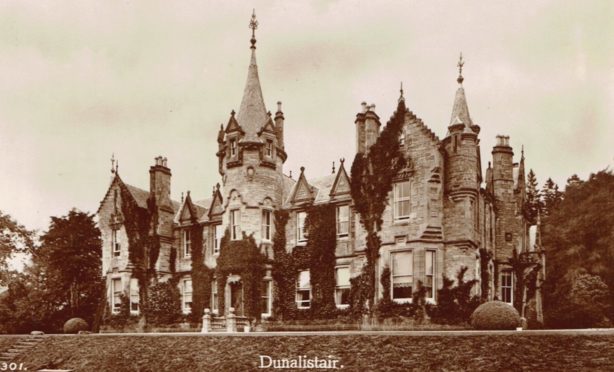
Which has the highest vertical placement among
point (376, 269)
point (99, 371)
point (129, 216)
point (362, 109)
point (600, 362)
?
point (362, 109)

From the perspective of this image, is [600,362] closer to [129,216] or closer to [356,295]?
[356,295]

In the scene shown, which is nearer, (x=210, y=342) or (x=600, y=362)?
(x=600, y=362)

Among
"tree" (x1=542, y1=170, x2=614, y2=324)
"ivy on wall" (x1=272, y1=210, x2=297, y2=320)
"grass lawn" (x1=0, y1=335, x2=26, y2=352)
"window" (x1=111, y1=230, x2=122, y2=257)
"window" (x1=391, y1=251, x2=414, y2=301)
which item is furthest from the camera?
"tree" (x1=542, y1=170, x2=614, y2=324)

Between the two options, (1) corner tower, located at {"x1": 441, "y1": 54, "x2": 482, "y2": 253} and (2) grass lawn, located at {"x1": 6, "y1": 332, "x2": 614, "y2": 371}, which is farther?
(1) corner tower, located at {"x1": 441, "y1": 54, "x2": 482, "y2": 253}

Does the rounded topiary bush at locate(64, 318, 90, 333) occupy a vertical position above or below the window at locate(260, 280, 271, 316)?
below

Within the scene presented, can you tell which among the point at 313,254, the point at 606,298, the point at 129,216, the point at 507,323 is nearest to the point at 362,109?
the point at 313,254

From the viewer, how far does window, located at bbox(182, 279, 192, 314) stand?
36906 mm

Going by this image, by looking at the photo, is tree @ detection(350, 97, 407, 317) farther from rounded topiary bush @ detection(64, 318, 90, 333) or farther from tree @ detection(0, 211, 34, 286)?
tree @ detection(0, 211, 34, 286)

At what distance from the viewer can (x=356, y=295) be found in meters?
29.9

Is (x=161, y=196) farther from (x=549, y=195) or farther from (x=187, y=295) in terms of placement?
(x=549, y=195)

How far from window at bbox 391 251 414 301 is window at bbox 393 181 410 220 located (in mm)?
1820

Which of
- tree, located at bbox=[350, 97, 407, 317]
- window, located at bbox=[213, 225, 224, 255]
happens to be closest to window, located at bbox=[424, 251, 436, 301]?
tree, located at bbox=[350, 97, 407, 317]

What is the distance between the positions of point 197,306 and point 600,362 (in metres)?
24.2

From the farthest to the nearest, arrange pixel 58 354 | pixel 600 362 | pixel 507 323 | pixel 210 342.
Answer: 1. pixel 58 354
2. pixel 210 342
3. pixel 507 323
4. pixel 600 362
